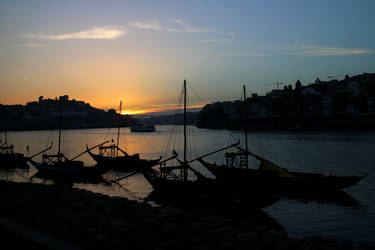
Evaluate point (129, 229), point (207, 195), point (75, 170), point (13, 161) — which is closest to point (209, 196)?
point (207, 195)

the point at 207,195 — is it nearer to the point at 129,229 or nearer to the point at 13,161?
the point at 129,229

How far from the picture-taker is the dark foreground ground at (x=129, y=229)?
10469 millimetres

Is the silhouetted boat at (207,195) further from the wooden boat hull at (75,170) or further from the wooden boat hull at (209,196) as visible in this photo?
the wooden boat hull at (75,170)

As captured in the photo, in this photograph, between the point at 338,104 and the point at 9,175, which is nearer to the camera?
the point at 9,175

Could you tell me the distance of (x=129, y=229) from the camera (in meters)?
12.3

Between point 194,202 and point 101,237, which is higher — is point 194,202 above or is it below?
below

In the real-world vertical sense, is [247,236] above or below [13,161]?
above

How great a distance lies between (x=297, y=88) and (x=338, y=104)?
2413 cm

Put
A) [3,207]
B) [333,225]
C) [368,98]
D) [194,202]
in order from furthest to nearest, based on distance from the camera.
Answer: [368,98], [194,202], [333,225], [3,207]

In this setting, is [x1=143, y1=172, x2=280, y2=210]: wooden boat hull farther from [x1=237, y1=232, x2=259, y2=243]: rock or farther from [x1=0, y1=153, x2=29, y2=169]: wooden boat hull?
[x1=0, y1=153, x2=29, y2=169]: wooden boat hull

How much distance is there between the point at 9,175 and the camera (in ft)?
148

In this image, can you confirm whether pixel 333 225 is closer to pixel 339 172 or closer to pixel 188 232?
pixel 188 232

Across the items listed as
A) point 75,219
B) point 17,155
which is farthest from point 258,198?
point 17,155

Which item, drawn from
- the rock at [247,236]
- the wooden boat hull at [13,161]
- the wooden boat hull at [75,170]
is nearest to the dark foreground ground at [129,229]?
the rock at [247,236]
